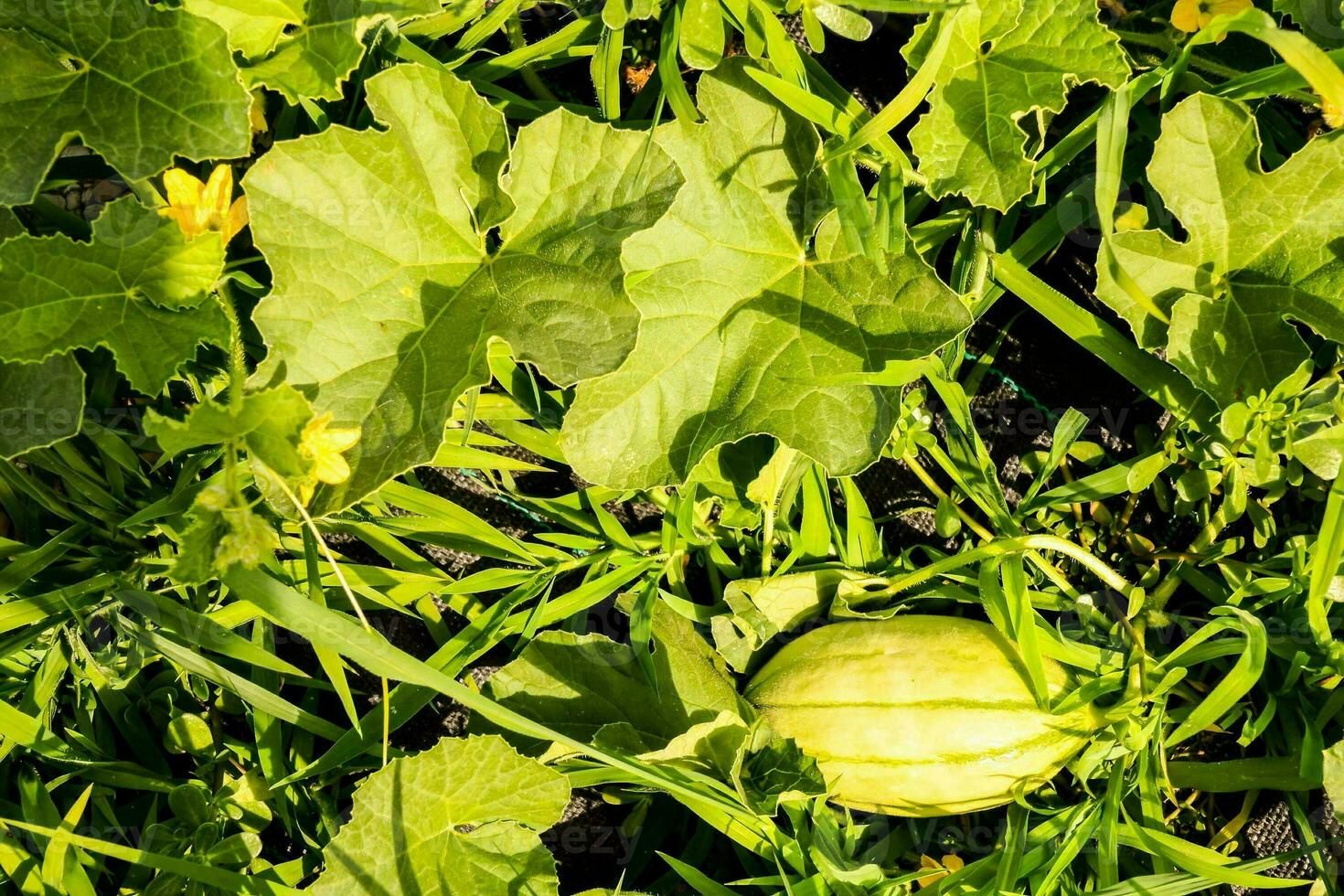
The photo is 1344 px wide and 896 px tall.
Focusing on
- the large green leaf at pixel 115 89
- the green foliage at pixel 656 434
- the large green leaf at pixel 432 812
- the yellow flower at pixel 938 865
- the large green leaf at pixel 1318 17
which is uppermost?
the large green leaf at pixel 1318 17

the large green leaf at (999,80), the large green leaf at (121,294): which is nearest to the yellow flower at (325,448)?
the large green leaf at (121,294)

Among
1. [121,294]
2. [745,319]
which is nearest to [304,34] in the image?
[121,294]

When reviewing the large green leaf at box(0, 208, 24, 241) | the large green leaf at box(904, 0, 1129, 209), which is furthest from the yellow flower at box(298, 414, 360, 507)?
the large green leaf at box(904, 0, 1129, 209)

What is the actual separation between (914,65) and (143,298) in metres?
1.46

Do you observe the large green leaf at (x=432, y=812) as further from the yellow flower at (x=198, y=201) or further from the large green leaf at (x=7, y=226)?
the large green leaf at (x=7, y=226)

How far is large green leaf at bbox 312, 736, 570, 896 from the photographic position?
2066 millimetres

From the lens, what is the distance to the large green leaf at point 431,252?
189 cm

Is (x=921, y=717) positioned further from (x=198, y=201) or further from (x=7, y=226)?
(x=7, y=226)

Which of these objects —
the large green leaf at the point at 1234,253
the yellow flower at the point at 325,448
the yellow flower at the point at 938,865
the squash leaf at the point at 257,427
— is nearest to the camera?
the squash leaf at the point at 257,427

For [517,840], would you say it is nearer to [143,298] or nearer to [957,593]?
[957,593]

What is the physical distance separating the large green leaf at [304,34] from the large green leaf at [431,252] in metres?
0.13

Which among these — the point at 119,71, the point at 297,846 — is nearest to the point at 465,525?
the point at 297,846

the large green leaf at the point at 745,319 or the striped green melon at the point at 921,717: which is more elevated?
the large green leaf at the point at 745,319

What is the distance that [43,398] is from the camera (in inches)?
76.2
